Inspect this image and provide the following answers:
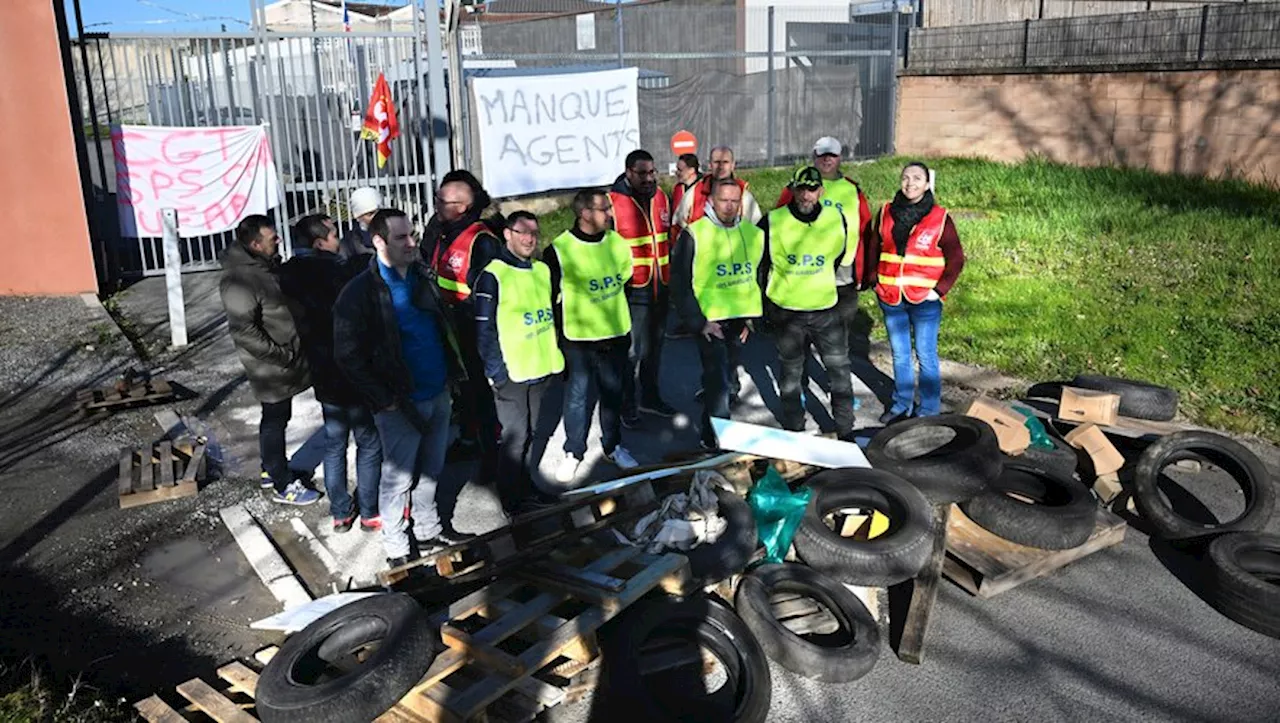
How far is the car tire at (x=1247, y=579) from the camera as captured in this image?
484 cm

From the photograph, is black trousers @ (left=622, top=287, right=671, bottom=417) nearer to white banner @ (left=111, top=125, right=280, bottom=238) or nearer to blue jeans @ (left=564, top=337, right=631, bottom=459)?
blue jeans @ (left=564, top=337, right=631, bottom=459)

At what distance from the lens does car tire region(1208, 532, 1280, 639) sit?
4.84m

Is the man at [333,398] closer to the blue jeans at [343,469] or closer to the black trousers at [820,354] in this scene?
the blue jeans at [343,469]

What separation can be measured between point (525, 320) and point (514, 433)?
2.29 feet

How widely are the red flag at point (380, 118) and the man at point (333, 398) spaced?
6.25 meters

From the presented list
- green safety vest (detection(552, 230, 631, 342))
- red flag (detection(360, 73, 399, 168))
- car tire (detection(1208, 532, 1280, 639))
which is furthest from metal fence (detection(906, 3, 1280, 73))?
green safety vest (detection(552, 230, 631, 342))

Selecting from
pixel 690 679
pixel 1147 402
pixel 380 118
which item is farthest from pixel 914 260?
pixel 380 118

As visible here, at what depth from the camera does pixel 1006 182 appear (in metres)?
16.2

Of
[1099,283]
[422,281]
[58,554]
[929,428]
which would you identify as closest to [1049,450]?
[929,428]

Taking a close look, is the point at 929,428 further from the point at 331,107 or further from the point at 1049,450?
the point at 331,107

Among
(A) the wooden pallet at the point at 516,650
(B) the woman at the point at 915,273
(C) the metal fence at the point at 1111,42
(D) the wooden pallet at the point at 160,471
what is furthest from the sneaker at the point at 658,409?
(C) the metal fence at the point at 1111,42

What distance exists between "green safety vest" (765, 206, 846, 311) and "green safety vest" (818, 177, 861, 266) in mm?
155

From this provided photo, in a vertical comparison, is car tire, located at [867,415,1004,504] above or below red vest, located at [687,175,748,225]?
below

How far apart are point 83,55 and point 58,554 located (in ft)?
26.6
